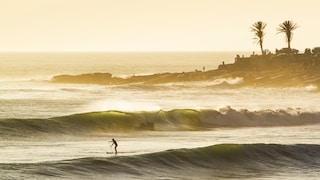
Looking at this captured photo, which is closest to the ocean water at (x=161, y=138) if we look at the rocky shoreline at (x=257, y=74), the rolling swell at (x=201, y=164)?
the rolling swell at (x=201, y=164)

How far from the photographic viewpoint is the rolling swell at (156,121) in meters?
51.8

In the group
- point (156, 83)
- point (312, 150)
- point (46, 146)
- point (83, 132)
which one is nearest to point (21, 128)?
point (83, 132)

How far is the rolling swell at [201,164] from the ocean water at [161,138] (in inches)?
1.7

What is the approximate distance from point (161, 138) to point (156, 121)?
9.56m

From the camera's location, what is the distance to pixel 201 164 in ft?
125

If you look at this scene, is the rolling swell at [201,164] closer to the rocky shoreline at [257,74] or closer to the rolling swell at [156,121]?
the rolling swell at [156,121]

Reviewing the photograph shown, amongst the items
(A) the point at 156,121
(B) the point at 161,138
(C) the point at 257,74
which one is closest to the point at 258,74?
(C) the point at 257,74

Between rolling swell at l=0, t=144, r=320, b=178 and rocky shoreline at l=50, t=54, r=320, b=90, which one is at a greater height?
rocky shoreline at l=50, t=54, r=320, b=90

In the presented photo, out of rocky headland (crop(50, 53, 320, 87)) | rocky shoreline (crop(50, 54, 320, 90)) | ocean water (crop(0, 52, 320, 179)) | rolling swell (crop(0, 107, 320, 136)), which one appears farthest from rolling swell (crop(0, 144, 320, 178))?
→ rocky headland (crop(50, 53, 320, 87))

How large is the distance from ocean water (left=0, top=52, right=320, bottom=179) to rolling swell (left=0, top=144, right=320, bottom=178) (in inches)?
1.7

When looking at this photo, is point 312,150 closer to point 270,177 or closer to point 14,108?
point 270,177

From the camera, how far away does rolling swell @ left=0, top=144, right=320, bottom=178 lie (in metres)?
33.8

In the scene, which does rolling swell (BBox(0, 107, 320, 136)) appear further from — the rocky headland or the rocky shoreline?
the rocky headland

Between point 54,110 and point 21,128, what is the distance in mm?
20391
